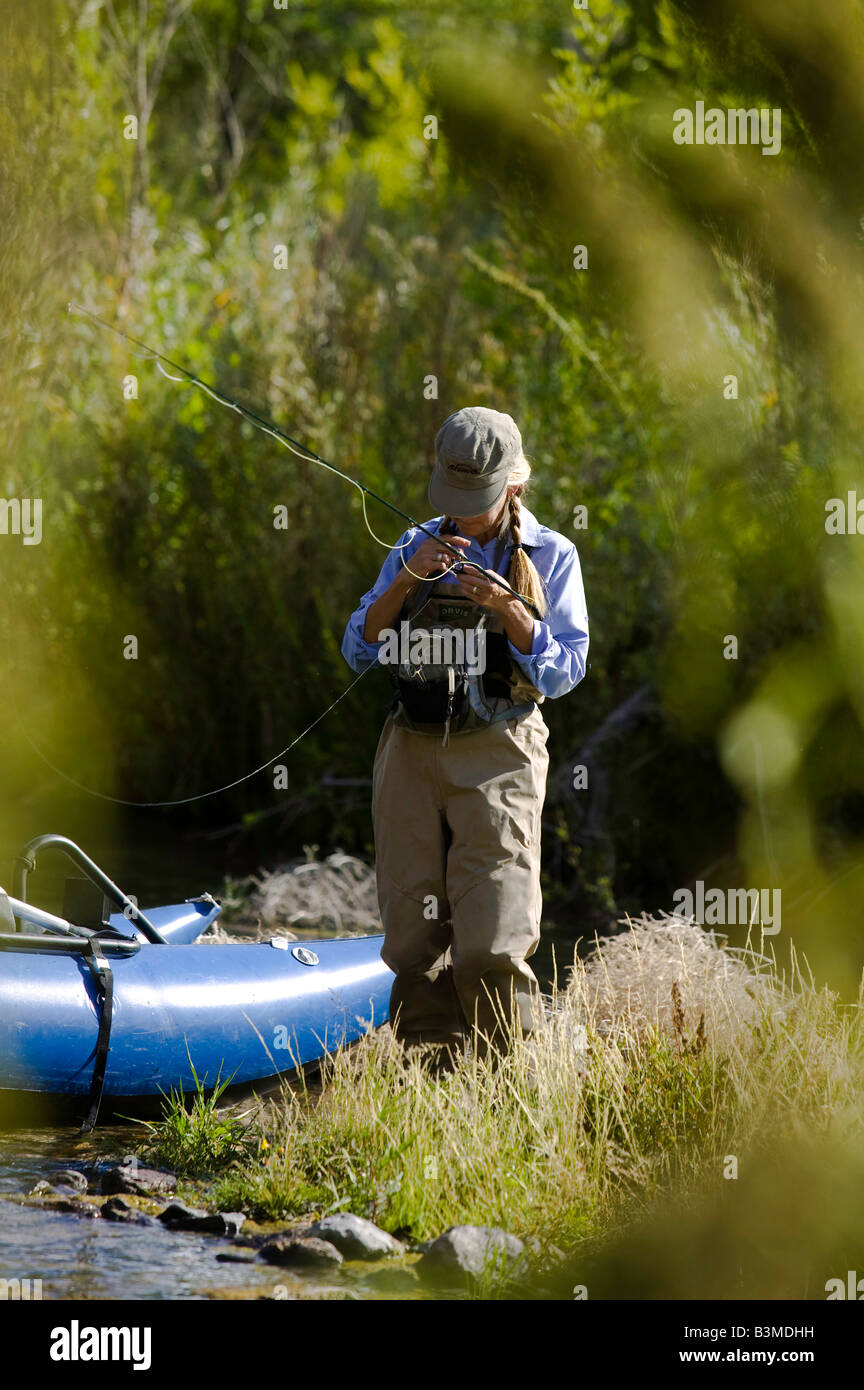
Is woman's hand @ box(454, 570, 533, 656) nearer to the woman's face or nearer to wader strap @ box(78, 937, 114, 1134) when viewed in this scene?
the woman's face

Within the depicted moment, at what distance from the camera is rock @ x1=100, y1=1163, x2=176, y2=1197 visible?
411 centimetres

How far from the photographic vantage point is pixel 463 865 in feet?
12.5

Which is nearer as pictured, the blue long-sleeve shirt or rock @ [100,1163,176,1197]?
the blue long-sleeve shirt

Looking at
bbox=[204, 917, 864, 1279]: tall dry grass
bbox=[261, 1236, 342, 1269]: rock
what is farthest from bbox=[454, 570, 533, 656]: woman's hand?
bbox=[261, 1236, 342, 1269]: rock

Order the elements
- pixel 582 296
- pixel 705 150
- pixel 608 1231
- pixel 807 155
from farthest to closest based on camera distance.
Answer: pixel 582 296 < pixel 705 150 < pixel 807 155 < pixel 608 1231

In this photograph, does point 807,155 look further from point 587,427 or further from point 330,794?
point 330,794

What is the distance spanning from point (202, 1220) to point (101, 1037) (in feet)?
2.30

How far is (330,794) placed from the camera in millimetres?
8797

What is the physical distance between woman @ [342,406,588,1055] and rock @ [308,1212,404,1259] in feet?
1.68

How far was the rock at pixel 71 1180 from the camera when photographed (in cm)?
417

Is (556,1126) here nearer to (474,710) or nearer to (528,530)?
(474,710)

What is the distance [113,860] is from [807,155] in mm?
5396

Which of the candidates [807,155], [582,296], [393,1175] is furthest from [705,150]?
[393,1175]

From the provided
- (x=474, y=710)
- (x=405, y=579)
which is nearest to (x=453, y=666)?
(x=474, y=710)
